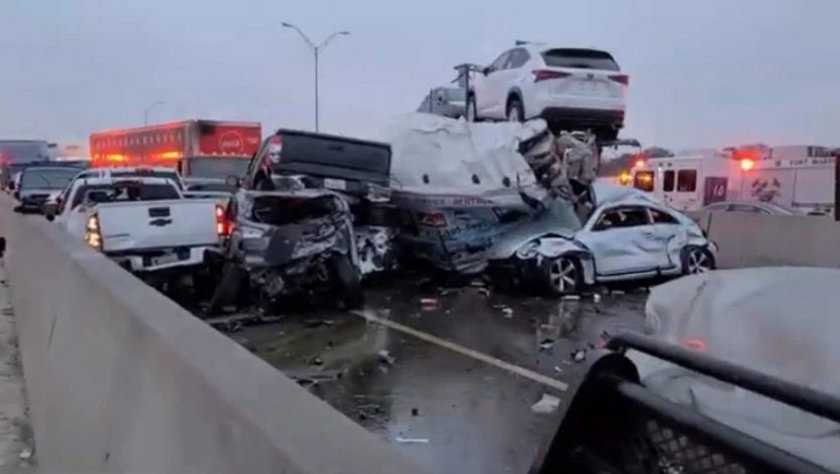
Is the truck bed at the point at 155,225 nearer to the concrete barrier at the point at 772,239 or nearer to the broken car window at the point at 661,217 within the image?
the broken car window at the point at 661,217

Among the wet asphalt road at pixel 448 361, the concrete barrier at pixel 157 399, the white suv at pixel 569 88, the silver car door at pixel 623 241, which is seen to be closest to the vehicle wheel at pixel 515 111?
the white suv at pixel 569 88

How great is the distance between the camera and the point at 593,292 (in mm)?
17047

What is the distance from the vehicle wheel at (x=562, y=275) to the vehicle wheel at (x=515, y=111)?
16.2ft

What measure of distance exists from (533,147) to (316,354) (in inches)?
335

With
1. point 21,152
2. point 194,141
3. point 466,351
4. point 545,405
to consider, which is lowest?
point 21,152

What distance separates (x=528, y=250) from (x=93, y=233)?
287 inches

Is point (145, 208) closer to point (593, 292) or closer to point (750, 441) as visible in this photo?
point (593, 292)

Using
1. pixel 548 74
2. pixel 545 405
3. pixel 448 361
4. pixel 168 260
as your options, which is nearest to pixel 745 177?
pixel 548 74

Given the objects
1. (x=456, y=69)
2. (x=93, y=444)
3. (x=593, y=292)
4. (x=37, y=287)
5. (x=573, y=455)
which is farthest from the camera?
(x=456, y=69)

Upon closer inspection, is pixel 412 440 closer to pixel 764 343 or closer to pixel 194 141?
pixel 764 343

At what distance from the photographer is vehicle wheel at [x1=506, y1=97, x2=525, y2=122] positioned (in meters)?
20.7

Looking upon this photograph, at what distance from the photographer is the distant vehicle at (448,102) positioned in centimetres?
2506

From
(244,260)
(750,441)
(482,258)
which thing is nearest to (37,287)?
(244,260)

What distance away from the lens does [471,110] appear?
23.8 m
